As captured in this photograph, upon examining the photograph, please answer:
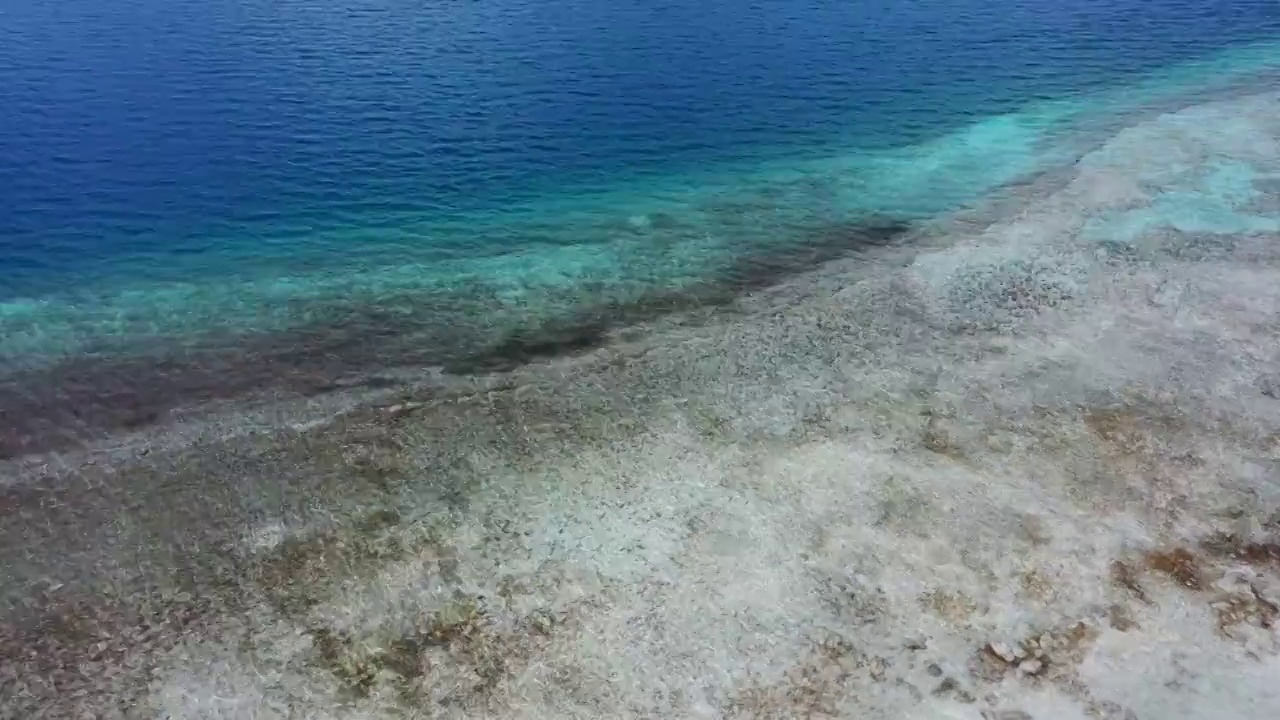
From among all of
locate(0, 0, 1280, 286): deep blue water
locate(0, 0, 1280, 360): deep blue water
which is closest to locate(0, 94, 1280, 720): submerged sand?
locate(0, 0, 1280, 360): deep blue water

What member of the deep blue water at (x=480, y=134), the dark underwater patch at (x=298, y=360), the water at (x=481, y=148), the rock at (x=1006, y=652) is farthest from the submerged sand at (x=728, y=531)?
the deep blue water at (x=480, y=134)

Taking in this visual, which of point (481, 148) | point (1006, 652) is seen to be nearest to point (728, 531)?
point (1006, 652)

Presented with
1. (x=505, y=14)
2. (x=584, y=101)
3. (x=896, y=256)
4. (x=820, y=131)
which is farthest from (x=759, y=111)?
(x=505, y=14)

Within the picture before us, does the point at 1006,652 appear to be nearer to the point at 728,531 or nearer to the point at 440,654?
the point at 728,531

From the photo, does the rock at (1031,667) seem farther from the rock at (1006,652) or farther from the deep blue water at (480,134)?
the deep blue water at (480,134)

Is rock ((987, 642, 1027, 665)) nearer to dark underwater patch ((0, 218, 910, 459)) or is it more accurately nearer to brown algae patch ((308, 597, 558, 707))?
brown algae patch ((308, 597, 558, 707))

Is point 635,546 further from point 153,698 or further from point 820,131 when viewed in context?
point 820,131
